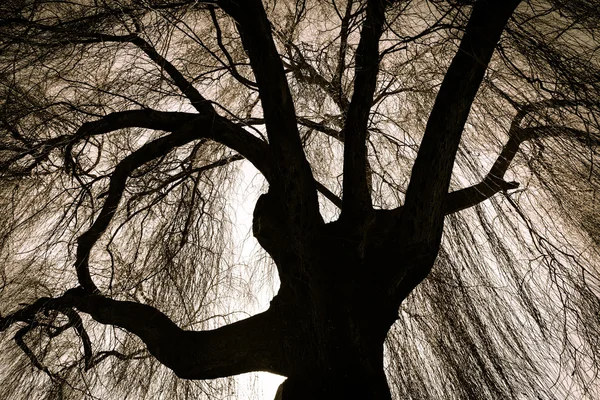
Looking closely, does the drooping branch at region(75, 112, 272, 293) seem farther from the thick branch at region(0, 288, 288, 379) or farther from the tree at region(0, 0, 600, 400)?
the thick branch at region(0, 288, 288, 379)

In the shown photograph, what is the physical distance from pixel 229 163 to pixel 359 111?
3.73 ft

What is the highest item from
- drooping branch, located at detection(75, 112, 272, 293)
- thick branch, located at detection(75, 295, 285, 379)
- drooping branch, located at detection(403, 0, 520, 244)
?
drooping branch, located at detection(75, 112, 272, 293)

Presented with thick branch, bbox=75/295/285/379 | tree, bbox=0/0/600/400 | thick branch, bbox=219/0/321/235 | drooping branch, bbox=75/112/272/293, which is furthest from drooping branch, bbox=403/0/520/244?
thick branch, bbox=75/295/285/379

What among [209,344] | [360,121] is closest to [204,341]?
[209,344]

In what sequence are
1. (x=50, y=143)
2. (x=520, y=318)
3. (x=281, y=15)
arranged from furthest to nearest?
(x=281, y=15) < (x=520, y=318) < (x=50, y=143)

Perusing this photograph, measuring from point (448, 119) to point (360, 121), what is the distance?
395 millimetres

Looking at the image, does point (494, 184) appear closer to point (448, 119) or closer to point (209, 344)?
point (448, 119)

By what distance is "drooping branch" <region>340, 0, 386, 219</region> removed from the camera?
211 centimetres

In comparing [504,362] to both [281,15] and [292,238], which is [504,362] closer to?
[292,238]

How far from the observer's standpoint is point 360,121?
2.17 meters

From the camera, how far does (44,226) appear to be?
2418 millimetres

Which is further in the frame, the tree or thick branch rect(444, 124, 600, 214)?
thick branch rect(444, 124, 600, 214)

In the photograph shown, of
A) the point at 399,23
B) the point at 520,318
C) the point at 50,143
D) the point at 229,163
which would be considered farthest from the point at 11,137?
the point at 520,318

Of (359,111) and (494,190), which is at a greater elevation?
(359,111)
